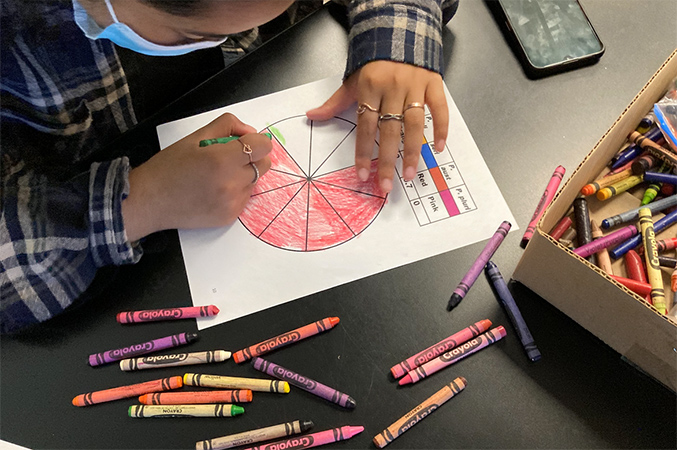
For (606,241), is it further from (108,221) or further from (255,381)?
(108,221)

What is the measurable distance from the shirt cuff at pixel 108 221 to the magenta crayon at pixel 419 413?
1.23 ft

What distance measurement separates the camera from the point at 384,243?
0.63 meters

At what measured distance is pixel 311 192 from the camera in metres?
0.66

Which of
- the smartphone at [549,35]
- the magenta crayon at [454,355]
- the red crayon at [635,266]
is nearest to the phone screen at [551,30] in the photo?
the smartphone at [549,35]

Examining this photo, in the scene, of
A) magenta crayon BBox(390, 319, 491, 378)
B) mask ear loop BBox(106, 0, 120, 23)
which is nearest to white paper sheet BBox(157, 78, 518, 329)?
magenta crayon BBox(390, 319, 491, 378)

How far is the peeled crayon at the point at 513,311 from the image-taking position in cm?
55

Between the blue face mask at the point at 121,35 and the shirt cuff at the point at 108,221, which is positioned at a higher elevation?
the blue face mask at the point at 121,35

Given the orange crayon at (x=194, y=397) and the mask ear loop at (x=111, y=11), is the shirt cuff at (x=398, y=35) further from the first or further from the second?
the orange crayon at (x=194, y=397)

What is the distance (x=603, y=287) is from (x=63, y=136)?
2.37 feet

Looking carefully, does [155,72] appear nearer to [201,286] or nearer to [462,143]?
[201,286]

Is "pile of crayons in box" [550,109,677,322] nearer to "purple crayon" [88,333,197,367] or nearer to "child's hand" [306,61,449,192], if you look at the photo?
"child's hand" [306,61,449,192]

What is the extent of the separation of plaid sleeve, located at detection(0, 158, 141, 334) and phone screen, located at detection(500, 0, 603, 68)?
628mm

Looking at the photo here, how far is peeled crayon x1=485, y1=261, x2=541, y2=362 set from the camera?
554 mm

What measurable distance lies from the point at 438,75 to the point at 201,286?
1.48ft
